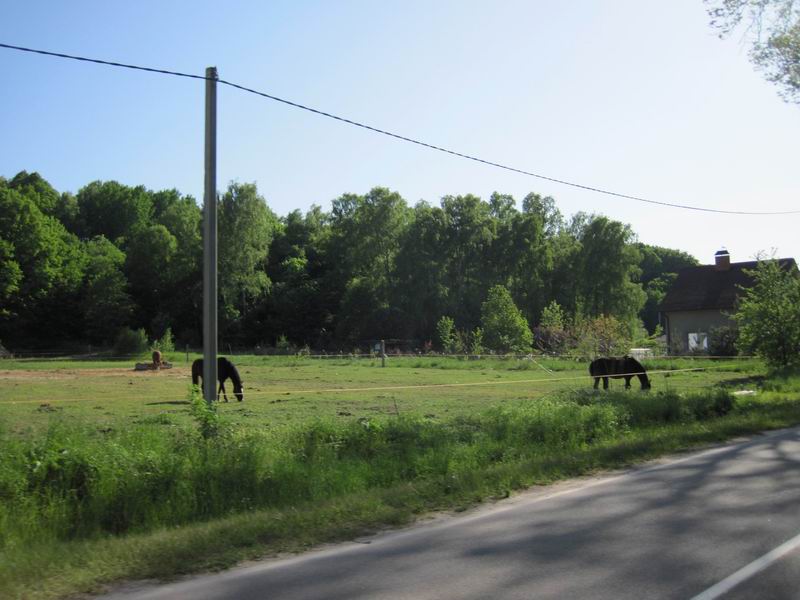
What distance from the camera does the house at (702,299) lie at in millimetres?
56125

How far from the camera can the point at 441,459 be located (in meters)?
11.2

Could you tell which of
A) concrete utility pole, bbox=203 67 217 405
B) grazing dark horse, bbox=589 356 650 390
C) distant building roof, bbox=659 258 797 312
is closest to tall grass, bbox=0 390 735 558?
concrete utility pole, bbox=203 67 217 405

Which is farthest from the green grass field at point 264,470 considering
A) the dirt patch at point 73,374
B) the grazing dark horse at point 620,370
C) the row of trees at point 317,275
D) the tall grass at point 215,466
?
the row of trees at point 317,275

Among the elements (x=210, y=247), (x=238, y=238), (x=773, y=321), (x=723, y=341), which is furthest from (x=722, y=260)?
(x=210, y=247)

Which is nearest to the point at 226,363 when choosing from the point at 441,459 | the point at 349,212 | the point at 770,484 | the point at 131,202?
the point at 441,459

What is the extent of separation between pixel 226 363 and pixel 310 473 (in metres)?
13.9

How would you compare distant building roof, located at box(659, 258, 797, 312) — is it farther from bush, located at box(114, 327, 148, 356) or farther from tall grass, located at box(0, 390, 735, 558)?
tall grass, located at box(0, 390, 735, 558)

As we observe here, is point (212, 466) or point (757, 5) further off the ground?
point (757, 5)

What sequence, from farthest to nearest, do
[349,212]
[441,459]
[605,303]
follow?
[349,212] < [605,303] < [441,459]

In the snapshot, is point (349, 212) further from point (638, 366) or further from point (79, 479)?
point (79, 479)

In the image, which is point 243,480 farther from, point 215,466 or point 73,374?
point 73,374

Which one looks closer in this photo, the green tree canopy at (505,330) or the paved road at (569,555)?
the paved road at (569,555)

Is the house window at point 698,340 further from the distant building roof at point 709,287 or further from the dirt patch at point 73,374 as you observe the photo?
the dirt patch at point 73,374

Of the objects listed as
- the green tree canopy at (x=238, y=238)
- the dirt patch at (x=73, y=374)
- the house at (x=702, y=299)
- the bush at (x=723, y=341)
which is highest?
the green tree canopy at (x=238, y=238)
